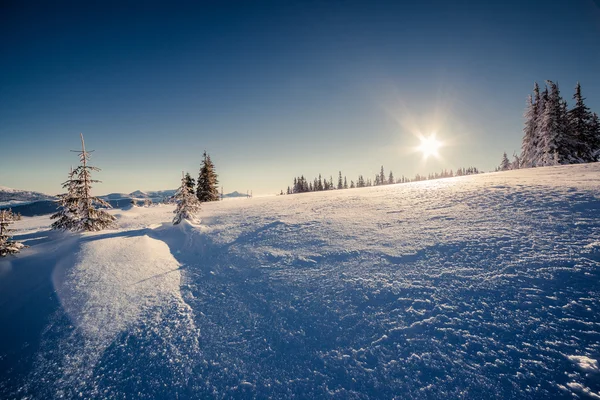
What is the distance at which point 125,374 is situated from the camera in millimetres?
4312

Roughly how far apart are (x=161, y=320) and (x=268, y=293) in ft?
8.61

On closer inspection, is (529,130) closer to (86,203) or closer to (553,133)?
(553,133)

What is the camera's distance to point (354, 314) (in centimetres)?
493

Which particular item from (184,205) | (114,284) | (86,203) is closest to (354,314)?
(114,284)

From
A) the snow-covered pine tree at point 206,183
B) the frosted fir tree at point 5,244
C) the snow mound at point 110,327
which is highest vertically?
the snow-covered pine tree at point 206,183

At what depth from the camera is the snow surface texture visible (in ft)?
11.9

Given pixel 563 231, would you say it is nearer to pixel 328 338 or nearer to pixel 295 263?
pixel 328 338

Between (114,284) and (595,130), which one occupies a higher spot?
(595,130)

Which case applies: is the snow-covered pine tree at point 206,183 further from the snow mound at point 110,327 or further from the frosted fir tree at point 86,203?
the snow mound at point 110,327

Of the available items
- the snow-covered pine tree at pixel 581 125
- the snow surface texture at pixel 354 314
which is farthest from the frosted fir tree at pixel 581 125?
the snow surface texture at pixel 354 314

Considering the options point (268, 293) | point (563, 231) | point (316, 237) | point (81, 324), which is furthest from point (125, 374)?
point (563, 231)

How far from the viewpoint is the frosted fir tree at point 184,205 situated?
13711mm

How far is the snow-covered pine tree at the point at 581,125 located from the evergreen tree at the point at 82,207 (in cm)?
4898

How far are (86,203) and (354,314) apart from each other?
16.7 m
